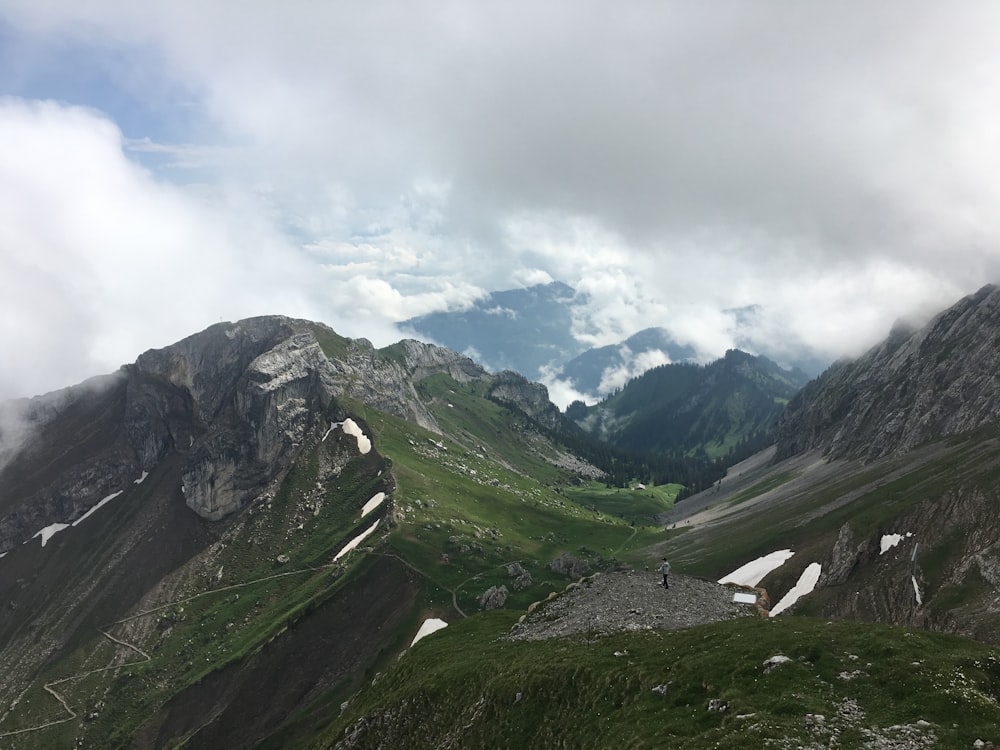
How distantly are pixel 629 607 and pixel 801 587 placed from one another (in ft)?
265

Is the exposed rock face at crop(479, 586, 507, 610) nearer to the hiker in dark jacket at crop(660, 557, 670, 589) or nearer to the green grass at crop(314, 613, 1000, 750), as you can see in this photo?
the green grass at crop(314, 613, 1000, 750)

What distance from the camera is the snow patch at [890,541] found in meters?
124

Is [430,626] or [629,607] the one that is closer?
[629,607]

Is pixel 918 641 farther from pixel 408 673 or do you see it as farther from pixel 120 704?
pixel 120 704

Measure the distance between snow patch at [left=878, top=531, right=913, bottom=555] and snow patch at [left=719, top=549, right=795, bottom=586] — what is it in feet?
86.3

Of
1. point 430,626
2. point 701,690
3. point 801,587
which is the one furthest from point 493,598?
point 701,690

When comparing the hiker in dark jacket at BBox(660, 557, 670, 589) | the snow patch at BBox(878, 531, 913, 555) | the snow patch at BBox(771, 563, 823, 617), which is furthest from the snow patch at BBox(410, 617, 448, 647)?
the snow patch at BBox(878, 531, 913, 555)

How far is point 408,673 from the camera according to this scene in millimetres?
82812

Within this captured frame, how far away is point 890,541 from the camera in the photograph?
125312 millimetres

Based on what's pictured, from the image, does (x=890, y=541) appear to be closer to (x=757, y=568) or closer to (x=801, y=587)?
(x=801, y=587)


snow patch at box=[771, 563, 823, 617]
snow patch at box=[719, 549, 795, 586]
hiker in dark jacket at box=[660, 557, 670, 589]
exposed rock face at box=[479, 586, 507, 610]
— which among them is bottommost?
snow patch at box=[771, 563, 823, 617]

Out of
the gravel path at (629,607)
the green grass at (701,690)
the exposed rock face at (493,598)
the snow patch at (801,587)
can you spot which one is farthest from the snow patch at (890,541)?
the exposed rock face at (493,598)

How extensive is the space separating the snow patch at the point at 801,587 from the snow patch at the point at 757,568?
11.5m

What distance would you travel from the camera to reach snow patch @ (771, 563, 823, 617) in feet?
418
